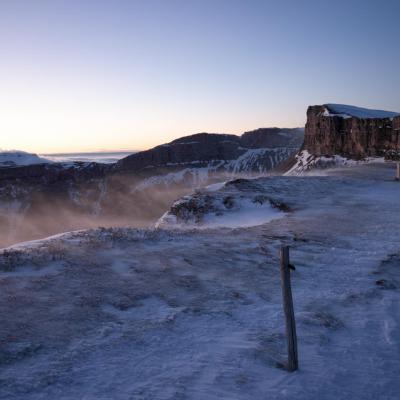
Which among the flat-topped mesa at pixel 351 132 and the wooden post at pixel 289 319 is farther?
the flat-topped mesa at pixel 351 132

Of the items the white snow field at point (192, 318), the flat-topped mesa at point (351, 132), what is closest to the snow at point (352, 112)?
the flat-topped mesa at point (351, 132)

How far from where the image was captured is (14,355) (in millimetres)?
6699

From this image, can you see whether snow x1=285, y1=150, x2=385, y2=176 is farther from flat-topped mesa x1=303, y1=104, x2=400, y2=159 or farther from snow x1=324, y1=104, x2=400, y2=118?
snow x1=324, y1=104, x2=400, y2=118

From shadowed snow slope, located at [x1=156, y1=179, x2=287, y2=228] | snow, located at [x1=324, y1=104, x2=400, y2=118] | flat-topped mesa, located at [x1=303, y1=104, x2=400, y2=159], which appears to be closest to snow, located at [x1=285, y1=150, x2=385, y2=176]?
flat-topped mesa, located at [x1=303, y1=104, x2=400, y2=159]

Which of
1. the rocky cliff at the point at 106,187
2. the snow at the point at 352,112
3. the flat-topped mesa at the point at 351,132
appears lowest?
the rocky cliff at the point at 106,187

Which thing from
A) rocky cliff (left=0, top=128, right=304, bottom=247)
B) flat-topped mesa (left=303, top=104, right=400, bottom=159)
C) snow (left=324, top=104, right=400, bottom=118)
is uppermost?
snow (left=324, top=104, right=400, bottom=118)

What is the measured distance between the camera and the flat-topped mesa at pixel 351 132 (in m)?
61.1

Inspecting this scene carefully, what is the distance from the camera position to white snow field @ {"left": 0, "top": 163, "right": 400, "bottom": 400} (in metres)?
6.18

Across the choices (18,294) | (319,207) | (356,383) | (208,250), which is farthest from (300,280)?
(319,207)

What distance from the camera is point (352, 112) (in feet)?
254

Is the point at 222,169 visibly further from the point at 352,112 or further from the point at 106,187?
the point at 352,112

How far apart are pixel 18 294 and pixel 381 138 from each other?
6362 cm

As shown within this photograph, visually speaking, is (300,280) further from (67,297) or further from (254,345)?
(67,297)

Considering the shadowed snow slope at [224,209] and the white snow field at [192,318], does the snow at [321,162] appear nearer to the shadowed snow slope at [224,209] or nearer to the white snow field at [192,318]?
the shadowed snow slope at [224,209]
